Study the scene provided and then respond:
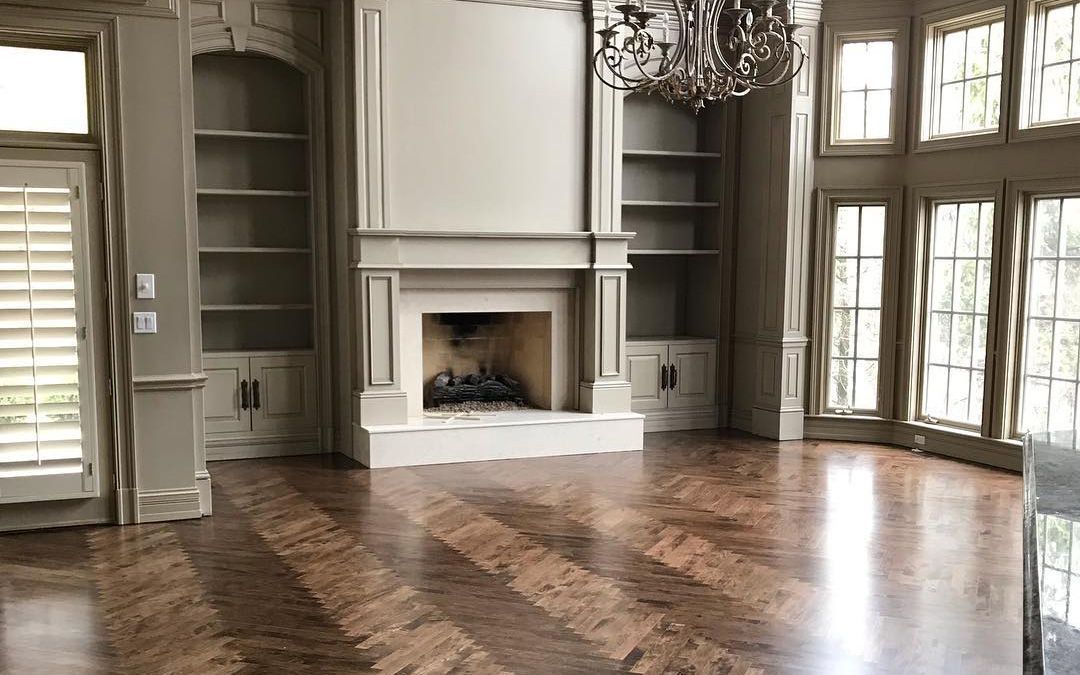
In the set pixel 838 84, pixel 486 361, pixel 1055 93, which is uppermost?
pixel 838 84

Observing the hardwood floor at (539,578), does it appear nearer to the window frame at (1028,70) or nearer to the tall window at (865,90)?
the window frame at (1028,70)

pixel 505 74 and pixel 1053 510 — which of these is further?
pixel 505 74

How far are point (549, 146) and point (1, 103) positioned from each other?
368cm

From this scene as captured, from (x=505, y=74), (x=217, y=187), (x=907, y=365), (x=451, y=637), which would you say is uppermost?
(x=505, y=74)

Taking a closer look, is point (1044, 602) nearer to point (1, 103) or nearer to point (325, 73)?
point (1, 103)

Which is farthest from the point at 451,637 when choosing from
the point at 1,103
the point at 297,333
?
the point at 297,333

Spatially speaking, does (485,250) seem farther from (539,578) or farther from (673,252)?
(539,578)

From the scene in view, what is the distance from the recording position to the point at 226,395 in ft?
22.9

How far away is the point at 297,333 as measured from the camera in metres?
7.41

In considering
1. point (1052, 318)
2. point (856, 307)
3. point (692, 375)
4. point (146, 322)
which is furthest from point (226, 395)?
point (1052, 318)

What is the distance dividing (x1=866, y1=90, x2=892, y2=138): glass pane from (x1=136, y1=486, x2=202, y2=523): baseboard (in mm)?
5745

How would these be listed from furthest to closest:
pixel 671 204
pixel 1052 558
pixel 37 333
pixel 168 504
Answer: pixel 671 204 → pixel 168 504 → pixel 37 333 → pixel 1052 558

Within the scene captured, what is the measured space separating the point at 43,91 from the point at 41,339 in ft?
4.32

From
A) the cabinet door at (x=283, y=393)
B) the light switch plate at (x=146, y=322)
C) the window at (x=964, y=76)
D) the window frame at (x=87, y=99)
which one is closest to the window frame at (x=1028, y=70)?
the window at (x=964, y=76)
